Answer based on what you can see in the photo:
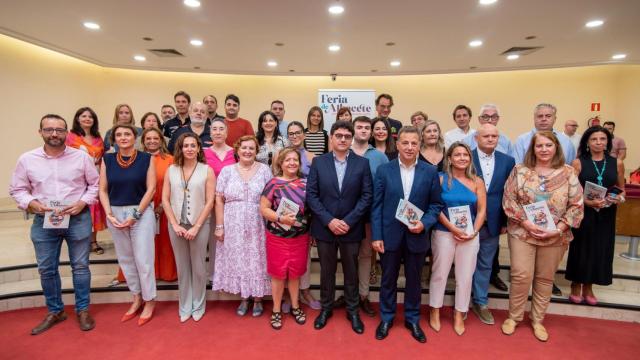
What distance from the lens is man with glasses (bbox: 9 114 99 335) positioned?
2.58 meters

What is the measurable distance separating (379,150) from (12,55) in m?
7.24

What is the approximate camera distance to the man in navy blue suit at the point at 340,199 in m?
2.59

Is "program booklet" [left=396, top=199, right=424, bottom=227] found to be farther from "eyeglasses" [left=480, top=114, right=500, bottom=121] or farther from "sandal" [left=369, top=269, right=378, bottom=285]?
"eyeglasses" [left=480, top=114, right=500, bottom=121]

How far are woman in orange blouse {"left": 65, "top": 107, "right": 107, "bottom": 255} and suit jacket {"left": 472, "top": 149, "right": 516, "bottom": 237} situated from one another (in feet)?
13.0

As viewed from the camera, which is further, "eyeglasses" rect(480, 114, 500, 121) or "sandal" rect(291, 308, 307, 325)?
"eyeglasses" rect(480, 114, 500, 121)

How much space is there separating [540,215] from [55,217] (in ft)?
12.8

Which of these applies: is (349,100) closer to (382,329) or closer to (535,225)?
(535,225)

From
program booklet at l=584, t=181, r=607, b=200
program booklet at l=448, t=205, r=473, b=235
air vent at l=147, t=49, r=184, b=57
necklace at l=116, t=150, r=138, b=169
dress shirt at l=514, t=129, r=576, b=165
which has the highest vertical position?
air vent at l=147, t=49, r=184, b=57

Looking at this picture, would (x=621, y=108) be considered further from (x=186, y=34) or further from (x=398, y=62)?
(x=186, y=34)

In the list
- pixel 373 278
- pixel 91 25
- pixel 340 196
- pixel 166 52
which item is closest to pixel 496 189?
pixel 340 196

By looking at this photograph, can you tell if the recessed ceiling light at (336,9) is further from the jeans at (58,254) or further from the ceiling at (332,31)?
the jeans at (58,254)

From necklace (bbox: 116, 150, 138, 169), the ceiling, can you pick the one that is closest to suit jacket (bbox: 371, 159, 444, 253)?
necklace (bbox: 116, 150, 138, 169)

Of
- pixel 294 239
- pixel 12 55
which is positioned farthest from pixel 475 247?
pixel 12 55

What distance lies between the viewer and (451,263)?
2.72m
